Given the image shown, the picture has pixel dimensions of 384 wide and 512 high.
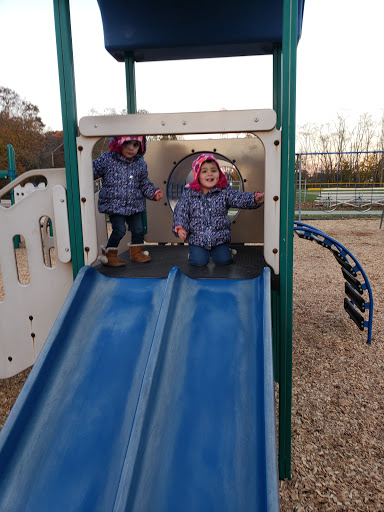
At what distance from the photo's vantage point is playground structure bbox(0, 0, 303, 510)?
137 centimetres

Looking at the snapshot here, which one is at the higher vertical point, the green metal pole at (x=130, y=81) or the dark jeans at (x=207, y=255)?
→ the green metal pole at (x=130, y=81)

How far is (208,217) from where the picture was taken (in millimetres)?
2584

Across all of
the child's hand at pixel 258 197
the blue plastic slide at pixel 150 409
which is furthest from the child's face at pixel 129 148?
the blue plastic slide at pixel 150 409

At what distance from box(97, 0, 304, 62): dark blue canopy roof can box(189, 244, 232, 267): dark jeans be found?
5.89ft

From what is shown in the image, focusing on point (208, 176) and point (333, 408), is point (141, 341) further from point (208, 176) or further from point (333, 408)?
point (333, 408)

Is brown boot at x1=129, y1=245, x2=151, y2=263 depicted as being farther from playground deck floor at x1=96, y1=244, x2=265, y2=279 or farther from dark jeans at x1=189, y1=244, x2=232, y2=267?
dark jeans at x1=189, y1=244, x2=232, y2=267

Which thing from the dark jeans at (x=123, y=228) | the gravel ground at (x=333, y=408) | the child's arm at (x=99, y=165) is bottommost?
A: the gravel ground at (x=333, y=408)

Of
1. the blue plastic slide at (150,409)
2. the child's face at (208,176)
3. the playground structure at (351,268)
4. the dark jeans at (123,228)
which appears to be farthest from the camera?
the playground structure at (351,268)

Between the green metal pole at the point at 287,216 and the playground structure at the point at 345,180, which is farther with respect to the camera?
the playground structure at the point at 345,180

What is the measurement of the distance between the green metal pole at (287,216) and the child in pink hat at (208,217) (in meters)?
0.52

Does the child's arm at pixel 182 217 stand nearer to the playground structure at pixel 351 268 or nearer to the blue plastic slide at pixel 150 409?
the blue plastic slide at pixel 150 409

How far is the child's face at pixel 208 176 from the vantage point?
268 cm

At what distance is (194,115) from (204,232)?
0.77 meters

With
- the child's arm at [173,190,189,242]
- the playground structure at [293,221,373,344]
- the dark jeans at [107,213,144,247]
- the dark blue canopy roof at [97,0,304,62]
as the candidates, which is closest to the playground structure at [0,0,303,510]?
the dark blue canopy roof at [97,0,304,62]
